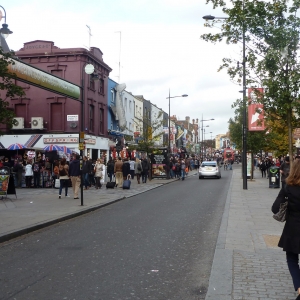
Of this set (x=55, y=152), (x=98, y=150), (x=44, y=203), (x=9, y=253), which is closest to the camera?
(x=9, y=253)

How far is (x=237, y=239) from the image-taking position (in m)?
9.30

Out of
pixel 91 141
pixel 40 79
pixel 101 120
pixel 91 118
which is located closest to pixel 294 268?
pixel 40 79

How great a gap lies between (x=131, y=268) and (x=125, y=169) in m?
21.9

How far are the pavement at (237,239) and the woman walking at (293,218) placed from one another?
499 mm

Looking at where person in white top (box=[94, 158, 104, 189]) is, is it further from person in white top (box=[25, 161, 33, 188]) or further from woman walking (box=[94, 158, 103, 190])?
person in white top (box=[25, 161, 33, 188])

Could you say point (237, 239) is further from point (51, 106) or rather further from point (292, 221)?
point (51, 106)

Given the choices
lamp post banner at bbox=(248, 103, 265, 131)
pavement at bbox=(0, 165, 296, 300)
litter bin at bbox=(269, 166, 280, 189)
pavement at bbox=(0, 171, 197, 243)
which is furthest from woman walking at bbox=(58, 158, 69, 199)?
litter bin at bbox=(269, 166, 280, 189)

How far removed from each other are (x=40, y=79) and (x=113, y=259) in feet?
43.7

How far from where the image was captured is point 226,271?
6.63 metres

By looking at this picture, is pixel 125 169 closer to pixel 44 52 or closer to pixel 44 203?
pixel 44 203

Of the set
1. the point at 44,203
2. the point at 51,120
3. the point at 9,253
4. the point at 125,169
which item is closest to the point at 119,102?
the point at 51,120

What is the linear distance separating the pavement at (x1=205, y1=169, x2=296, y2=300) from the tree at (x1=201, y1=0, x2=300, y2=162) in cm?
296

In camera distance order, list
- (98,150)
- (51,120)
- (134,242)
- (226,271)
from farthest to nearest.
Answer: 1. (98,150)
2. (51,120)
3. (134,242)
4. (226,271)

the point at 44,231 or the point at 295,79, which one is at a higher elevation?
the point at 295,79
